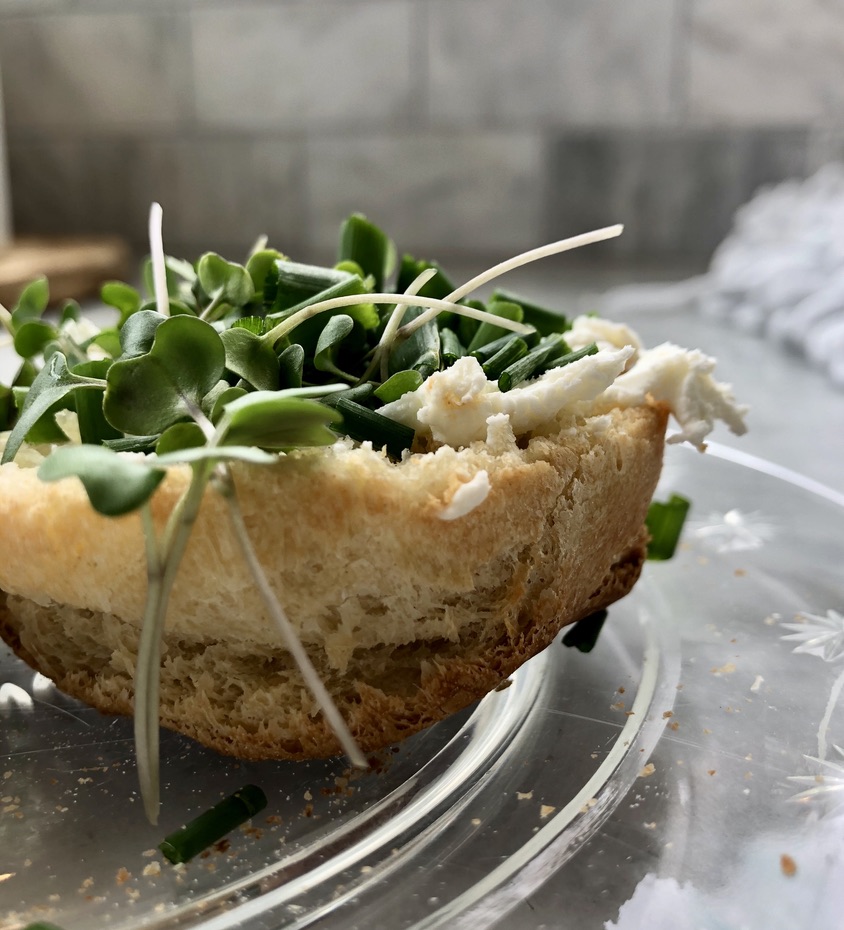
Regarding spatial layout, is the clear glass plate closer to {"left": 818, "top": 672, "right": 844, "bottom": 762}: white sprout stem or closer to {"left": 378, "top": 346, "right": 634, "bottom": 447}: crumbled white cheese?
Answer: {"left": 818, "top": 672, "right": 844, "bottom": 762}: white sprout stem

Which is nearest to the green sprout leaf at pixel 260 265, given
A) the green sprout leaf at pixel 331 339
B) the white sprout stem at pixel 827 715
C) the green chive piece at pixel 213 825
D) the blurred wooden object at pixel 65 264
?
the green sprout leaf at pixel 331 339

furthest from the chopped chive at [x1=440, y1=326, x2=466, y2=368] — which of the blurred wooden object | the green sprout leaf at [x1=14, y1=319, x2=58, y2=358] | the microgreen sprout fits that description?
the blurred wooden object

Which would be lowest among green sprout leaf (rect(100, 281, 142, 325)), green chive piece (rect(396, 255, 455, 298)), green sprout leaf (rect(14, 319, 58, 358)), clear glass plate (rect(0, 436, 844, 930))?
clear glass plate (rect(0, 436, 844, 930))

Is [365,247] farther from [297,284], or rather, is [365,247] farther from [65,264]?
[65,264]

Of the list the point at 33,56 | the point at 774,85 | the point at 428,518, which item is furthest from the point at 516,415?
the point at 33,56

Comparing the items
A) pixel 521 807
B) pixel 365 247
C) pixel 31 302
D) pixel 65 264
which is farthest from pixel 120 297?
pixel 65 264

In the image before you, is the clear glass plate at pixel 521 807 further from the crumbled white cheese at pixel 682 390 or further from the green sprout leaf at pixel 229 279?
the green sprout leaf at pixel 229 279
